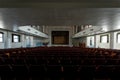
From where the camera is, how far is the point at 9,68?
4.80m

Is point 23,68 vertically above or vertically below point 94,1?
below

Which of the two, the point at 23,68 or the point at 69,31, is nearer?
the point at 23,68

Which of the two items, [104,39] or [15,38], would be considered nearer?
[15,38]

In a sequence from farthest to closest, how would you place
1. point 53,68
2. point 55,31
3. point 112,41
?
point 55,31 → point 112,41 → point 53,68

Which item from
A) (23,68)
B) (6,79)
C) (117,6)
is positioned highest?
(117,6)

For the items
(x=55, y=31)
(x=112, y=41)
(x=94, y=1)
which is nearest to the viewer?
(x=94, y=1)

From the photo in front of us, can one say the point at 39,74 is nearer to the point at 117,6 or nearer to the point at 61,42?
the point at 117,6

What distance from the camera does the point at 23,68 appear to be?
15.9ft

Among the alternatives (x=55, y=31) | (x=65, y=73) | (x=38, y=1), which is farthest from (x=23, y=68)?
(x=55, y=31)

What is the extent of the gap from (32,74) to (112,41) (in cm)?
1953

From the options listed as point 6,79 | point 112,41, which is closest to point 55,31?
point 112,41

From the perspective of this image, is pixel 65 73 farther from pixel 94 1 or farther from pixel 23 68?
pixel 94 1

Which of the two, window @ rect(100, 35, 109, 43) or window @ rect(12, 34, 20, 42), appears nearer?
window @ rect(12, 34, 20, 42)

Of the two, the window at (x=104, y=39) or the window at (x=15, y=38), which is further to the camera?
the window at (x=104, y=39)
